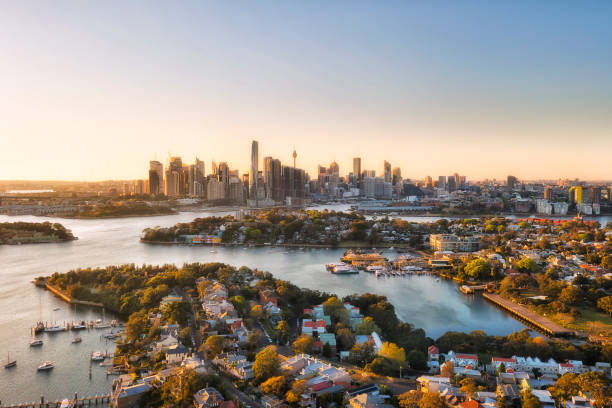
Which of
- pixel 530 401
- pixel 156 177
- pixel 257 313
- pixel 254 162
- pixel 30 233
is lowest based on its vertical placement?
pixel 530 401

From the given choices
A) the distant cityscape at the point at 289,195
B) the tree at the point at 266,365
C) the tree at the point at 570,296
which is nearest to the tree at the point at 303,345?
the tree at the point at 266,365

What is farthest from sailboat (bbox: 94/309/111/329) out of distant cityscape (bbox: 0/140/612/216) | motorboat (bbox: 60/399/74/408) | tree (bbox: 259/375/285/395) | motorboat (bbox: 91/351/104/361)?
distant cityscape (bbox: 0/140/612/216)

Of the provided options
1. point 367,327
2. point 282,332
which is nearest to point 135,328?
point 282,332

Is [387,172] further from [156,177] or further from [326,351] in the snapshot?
[326,351]

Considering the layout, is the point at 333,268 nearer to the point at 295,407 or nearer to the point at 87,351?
the point at 87,351

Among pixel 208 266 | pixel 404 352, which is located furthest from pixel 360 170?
pixel 404 352

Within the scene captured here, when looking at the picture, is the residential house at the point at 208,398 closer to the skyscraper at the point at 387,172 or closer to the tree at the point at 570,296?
the tree at the point at 570,296

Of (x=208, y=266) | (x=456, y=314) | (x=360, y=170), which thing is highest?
(x=360, y=170)
